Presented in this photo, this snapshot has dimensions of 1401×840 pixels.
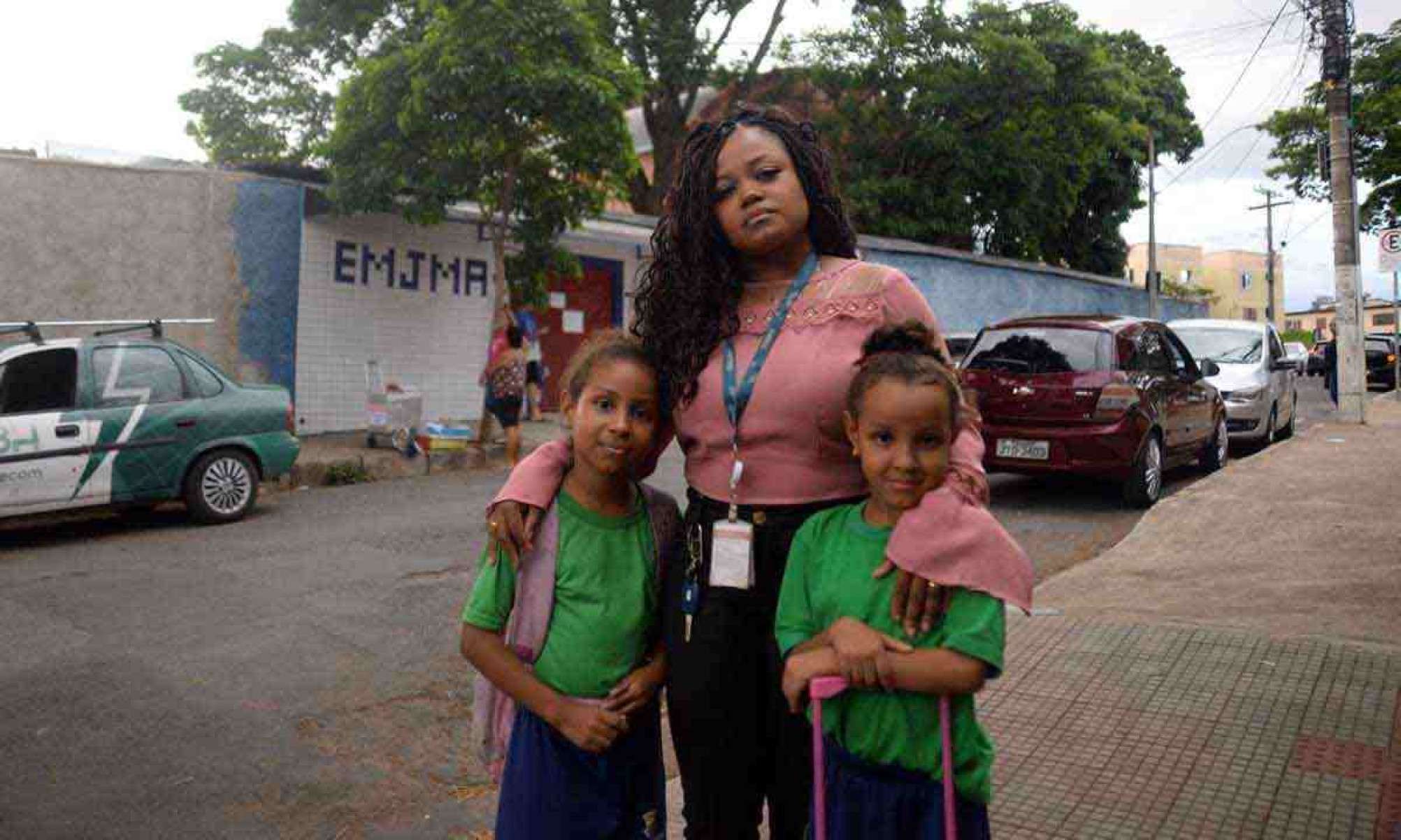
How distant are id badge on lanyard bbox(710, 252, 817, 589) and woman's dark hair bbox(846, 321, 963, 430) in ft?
0.61

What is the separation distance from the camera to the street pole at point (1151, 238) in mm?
30844

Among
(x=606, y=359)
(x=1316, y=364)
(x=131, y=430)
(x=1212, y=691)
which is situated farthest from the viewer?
(x=1316, y=364)

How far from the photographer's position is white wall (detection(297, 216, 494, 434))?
1344 centimetres

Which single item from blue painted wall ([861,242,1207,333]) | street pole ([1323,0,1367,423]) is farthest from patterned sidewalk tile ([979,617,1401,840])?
blue painted wall ([861,242,1207,333])

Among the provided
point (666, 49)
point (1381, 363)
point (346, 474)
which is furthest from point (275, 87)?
point (1381, 363)

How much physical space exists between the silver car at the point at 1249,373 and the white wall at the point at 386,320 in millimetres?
9515

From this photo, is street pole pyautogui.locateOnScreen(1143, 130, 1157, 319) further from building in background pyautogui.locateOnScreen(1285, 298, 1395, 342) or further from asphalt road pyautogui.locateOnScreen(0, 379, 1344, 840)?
building in background pyautogui.locateOnScreen(1285, 298, 1395, 342)

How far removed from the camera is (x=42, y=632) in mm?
5590

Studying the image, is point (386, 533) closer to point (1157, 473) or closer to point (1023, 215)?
point (1157, 473)

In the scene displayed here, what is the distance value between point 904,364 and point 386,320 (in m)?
13.2

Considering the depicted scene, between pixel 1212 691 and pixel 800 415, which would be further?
pixel 1212 691

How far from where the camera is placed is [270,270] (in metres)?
13.1

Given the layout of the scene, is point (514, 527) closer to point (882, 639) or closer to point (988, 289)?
point (882, 639)

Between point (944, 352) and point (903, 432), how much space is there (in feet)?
0.98
